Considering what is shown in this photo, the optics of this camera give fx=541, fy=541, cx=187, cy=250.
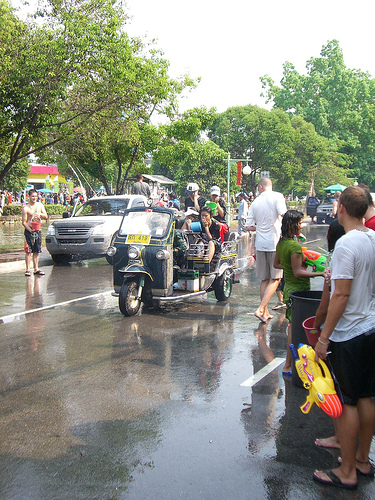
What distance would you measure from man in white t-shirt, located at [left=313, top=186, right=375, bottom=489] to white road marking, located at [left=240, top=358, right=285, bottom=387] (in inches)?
73.8

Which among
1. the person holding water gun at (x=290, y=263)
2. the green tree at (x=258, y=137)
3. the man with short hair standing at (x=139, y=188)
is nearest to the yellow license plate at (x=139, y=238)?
the person holding water gun at (x=290, y=263)

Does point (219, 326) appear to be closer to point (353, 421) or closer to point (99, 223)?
point (353, 421)

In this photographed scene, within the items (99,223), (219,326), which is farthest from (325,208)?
(219,326)

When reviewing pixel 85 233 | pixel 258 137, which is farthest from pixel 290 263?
pixel 258 137

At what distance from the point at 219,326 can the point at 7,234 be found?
58.7 ft

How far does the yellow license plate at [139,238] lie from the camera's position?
845 cm

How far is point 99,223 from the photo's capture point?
1465cm

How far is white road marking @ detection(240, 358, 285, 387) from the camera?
5.35m

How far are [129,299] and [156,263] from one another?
27.2 inches

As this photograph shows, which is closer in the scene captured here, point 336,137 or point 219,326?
point 219,326

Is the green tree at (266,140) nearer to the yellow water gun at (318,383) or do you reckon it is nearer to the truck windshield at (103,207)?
the truck windshield at (103,207)

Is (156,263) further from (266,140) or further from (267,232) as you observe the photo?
(266,140)

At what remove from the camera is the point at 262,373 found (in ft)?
18.6

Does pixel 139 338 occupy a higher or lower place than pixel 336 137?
lower
